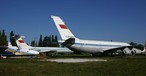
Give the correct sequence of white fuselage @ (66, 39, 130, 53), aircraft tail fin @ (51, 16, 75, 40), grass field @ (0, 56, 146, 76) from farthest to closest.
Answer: white fuselage @ (66, 39, 130, 53) → aircraft tail fin @ (51, 16, 75, 40) → grass field @ (0, 56, 146, 76)

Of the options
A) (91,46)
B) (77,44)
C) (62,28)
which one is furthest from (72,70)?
(91,46)

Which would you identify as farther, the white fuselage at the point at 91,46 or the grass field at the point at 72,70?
the white fuselage at the point at 91,46

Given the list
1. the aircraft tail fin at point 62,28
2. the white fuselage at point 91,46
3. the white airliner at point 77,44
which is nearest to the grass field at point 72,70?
the white airliner at point 77,44

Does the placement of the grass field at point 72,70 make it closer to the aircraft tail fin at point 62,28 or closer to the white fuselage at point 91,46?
the aircraft tail fin at point 62,28

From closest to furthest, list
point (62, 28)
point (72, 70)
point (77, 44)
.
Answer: point (72, 70), point (62, 28), point (77, 44)

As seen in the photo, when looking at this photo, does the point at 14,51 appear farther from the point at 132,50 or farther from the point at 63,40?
the point at 132,50

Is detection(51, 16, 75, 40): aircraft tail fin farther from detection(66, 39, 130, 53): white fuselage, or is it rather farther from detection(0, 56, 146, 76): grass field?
detection(0, 56, 146, 76): grass field

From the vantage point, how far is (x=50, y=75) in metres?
13.8

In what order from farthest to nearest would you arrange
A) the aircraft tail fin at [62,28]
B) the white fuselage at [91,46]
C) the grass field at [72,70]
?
the white fuselage at [91,46] → the aircraft tail fin at [62,28] → the grass field at [72,70]

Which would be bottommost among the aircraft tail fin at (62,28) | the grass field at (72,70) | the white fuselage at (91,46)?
the grass field at (72,70)

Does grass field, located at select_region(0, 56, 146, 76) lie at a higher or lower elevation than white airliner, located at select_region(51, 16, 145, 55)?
lower

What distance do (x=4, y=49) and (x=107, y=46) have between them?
904 inches

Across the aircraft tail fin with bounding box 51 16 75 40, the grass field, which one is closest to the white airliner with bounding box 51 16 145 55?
the aircraft tail fin with bounding box 51 16 75 40

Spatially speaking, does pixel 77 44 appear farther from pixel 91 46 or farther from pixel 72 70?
pixel 72 70
